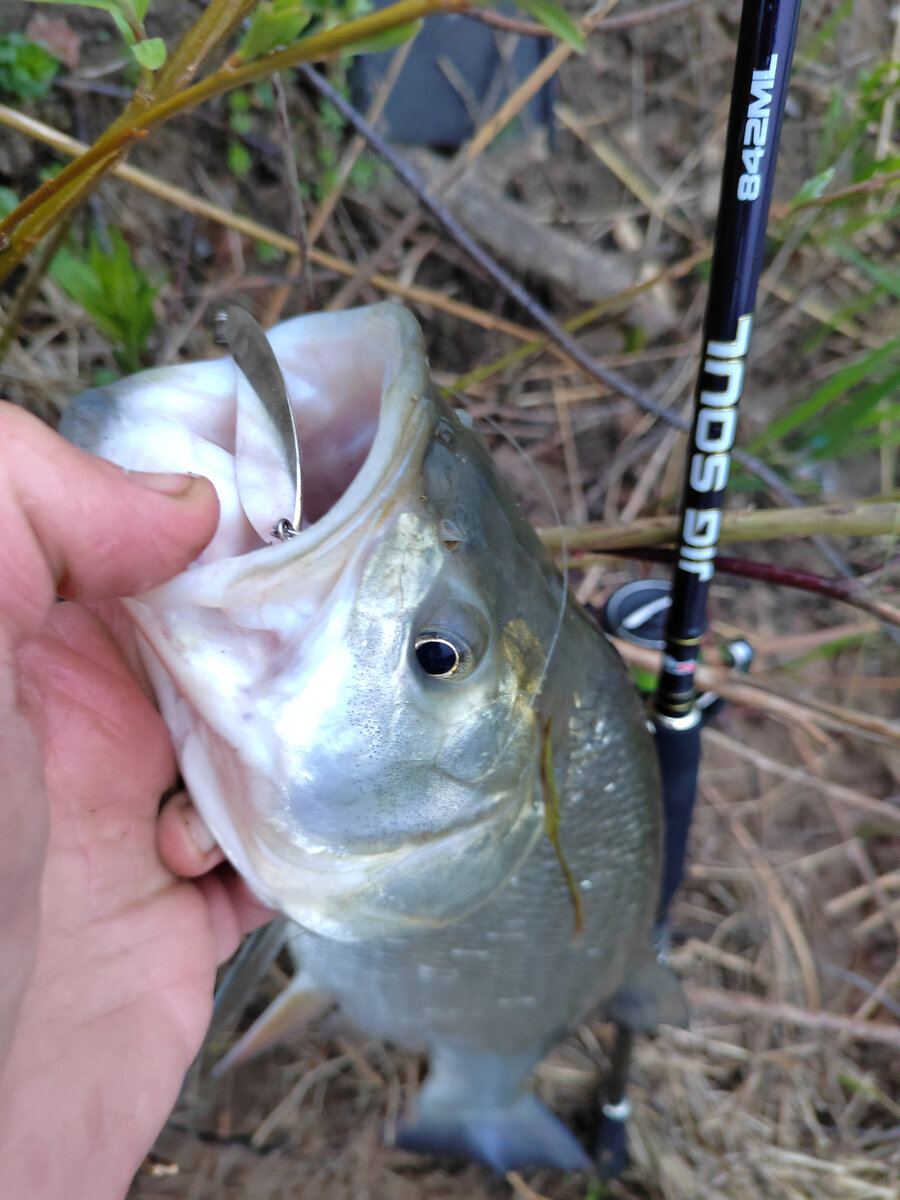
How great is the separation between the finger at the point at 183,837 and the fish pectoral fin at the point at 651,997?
37.0 inches

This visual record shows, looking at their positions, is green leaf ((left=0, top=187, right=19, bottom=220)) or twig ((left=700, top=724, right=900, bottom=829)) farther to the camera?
twig ((left=700, top=724, right=900, bottom=829))

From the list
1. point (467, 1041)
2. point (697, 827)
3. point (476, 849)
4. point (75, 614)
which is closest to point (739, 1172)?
point (697, 827)

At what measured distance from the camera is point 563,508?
8.19 ft

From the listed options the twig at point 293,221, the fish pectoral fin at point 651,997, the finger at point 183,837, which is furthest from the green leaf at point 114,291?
the fish pectoral fin at point 651,997

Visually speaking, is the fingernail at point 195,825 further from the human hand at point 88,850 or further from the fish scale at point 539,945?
the fish scale at point 539,945

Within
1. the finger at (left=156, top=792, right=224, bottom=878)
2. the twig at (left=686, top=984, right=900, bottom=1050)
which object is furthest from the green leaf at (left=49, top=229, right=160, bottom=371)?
the twig at (left=686, top=984, right=900, bottom=1050)

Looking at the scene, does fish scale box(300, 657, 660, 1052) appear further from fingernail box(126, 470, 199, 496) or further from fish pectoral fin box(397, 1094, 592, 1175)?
fingernail box(126, 470, 199, 496)

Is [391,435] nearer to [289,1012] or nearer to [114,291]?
[114,291]

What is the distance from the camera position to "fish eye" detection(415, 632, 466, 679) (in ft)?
3.27

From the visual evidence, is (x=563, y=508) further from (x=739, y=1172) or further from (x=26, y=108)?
(x=739, y=1172)

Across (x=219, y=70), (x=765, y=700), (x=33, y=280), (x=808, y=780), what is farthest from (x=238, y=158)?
(x=808, y=780)

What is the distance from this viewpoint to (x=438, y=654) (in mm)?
1010

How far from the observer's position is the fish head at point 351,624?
0.93 metres

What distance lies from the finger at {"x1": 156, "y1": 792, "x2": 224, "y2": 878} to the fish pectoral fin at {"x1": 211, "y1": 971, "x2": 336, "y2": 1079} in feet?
1.81
